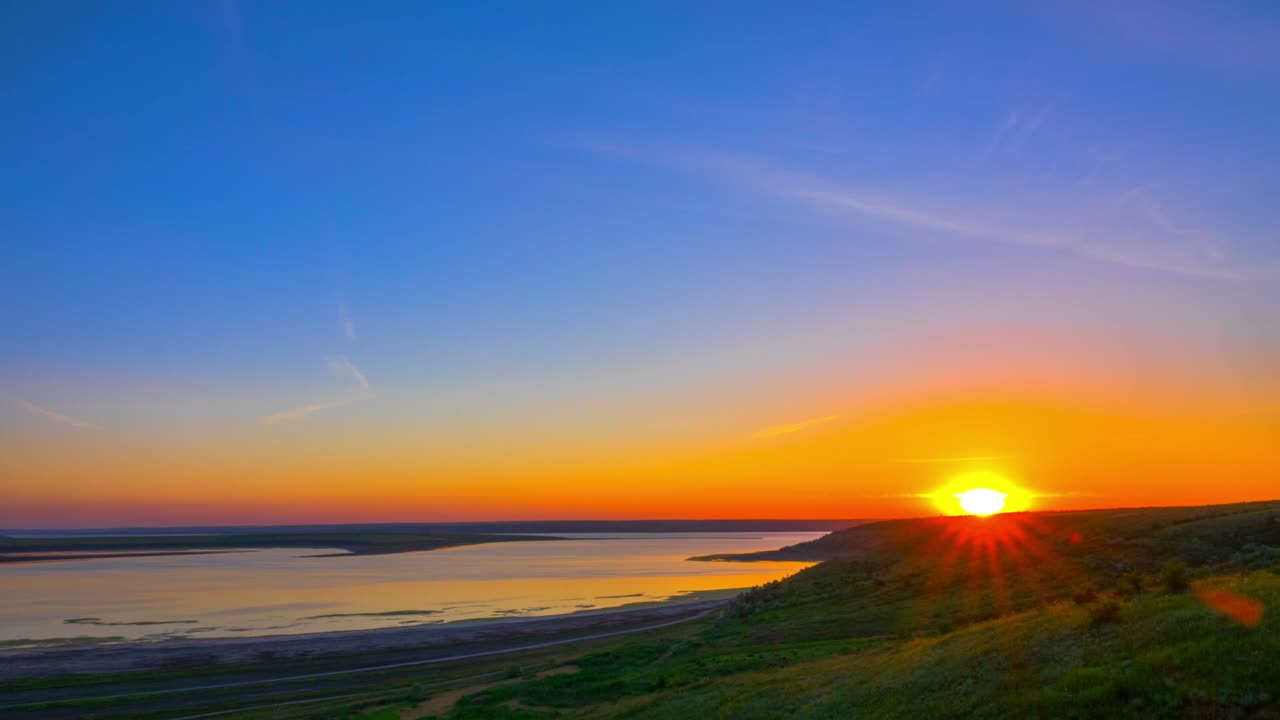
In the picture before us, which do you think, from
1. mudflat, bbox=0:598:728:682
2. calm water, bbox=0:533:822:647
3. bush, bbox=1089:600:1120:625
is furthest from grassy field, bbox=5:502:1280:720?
calm water, bbox=0:533:822:647

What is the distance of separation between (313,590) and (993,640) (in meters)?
87.4

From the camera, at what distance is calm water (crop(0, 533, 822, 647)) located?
2591 inches

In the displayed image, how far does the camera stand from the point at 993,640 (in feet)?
64.7

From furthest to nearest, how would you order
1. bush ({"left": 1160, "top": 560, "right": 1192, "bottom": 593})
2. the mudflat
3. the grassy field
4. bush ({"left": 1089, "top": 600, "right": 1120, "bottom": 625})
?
the mudflat < bush ({"left": 1160, "top": 560, "right": 1192, "bottom": 593}) < bush ({"left": 1089, "top": 600, "right": 1120, "bottom": 625}) < the grassy field

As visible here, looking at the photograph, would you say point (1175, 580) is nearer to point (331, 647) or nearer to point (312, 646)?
point (331, 647)

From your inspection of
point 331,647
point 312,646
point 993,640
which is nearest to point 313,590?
point 312,646

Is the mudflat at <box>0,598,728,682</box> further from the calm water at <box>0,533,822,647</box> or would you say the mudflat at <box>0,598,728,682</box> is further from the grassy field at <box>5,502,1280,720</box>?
the grassy field at <box>5,502,1280,720</box>

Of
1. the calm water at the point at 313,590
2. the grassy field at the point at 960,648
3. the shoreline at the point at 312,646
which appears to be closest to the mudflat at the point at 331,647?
the shoreline at the point at 312,646

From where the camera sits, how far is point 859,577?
55688 millimetres

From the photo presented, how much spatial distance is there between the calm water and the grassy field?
85.1ft

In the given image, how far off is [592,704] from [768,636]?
1213 cm

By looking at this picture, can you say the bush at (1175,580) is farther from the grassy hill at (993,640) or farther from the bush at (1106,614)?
the bush at (1106,614)

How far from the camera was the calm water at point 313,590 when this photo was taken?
216 ft

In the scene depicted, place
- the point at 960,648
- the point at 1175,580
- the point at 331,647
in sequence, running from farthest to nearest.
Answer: the point at 331,647 < the point at 960,648 < the point at 1175,580
